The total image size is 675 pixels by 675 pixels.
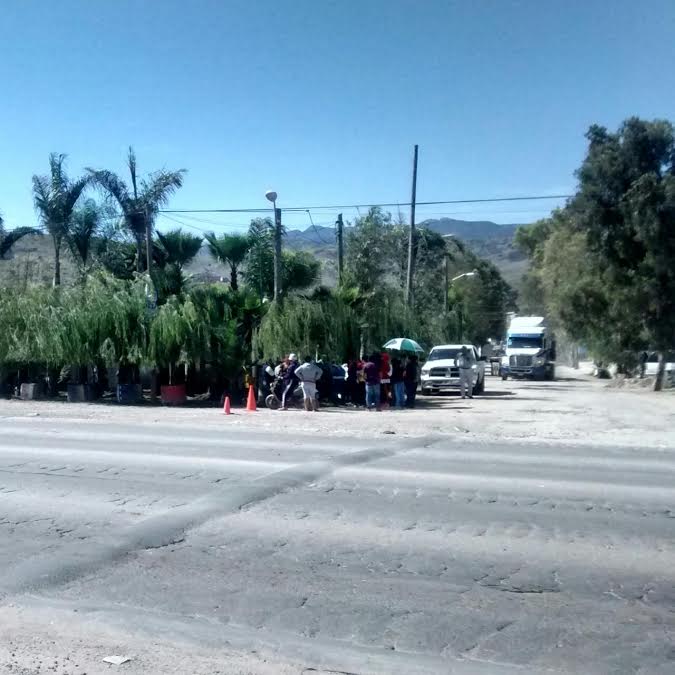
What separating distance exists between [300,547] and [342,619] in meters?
1.88

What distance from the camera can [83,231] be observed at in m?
32.9

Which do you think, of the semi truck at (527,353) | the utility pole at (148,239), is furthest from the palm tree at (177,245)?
the semi truck at (527,353)

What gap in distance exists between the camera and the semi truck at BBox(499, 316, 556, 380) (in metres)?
50.3

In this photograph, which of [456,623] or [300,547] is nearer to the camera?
[456,623]

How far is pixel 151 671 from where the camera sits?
5.12 metres

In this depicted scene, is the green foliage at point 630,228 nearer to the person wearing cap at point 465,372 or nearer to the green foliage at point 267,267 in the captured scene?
the person wearing cap at point 465,372

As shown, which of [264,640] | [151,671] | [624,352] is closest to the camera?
[151,671]

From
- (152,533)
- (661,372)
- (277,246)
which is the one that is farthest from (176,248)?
(152,533)

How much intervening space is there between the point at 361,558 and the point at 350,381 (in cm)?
1872

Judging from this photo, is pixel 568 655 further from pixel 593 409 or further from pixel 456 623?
pixel 593 409

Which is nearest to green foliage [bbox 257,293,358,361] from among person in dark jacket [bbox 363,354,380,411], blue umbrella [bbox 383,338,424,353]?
blue umbrella [bbox 383,338,424,353]

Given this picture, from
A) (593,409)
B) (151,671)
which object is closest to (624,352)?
(593,409)

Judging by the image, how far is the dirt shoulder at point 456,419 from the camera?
60.4 ft

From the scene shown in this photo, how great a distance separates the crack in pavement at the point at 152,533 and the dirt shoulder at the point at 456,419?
21.6 ft
